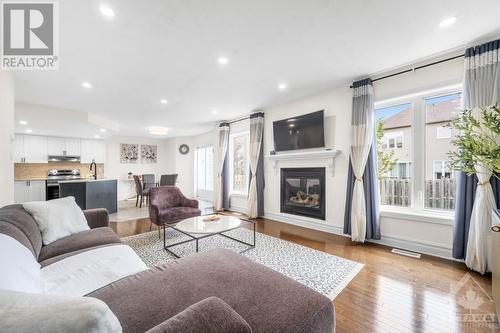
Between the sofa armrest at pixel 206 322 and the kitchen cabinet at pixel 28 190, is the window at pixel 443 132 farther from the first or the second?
the kitchen cabinet at pixel 28 190

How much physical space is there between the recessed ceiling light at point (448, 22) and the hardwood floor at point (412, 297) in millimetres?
2561

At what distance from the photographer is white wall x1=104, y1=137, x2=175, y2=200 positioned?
741 centimetres

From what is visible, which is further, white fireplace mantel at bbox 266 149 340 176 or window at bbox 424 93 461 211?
white fireplace mantel at bbox 266 149 340 176

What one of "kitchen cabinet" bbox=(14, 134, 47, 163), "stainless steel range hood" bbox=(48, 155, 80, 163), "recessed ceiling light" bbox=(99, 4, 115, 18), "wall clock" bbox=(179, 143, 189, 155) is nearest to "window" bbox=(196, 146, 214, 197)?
"wall clock" bbox=(179, 143, 189, 155)

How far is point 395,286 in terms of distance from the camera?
1.99 meters

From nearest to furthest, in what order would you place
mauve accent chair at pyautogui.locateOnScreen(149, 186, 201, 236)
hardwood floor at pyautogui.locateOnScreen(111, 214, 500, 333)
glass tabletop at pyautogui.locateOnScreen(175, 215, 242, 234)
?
hardwood floor at pyautogui.locateOnScreen(111, 214, 500, 333)
glass tabletop at pyautogui.locateOnScreen(175, 215, 242, 234)
mauve accent chair at pyautogui.locateOnScreen(149, 186, 201, 236)

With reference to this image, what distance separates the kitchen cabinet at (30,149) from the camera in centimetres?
578

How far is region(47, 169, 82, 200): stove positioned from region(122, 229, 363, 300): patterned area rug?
4.40 meters

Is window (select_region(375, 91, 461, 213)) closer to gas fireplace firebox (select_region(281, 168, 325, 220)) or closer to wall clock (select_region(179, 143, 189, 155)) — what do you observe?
gas fireplace firebox (select_region(281, 168, 325, 220))

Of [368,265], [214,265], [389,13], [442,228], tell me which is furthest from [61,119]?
[442,228]

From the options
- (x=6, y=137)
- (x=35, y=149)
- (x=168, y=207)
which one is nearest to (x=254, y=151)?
(x=168, y=207)

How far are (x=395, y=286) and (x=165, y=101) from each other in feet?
14.9

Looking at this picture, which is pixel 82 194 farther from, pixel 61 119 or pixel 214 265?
pixel 214 265

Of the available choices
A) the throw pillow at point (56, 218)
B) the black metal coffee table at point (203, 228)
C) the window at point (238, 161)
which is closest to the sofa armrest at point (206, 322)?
the black metal coffee table at point (203, 228)
